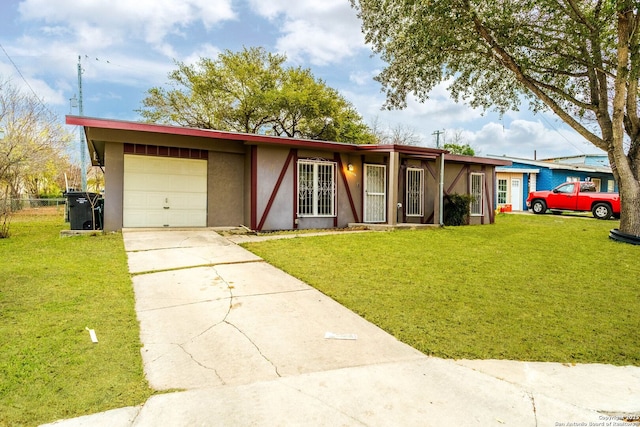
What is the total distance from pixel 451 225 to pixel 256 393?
1135 cm

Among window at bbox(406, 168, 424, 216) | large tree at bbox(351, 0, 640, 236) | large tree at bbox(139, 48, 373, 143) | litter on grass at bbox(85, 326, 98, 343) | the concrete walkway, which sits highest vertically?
large tree at bbox(139, 48, 373, 143)

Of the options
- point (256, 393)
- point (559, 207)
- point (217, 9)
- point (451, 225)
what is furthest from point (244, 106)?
point (256, 393)

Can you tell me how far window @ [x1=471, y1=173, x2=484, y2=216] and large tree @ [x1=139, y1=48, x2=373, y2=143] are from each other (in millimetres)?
11080

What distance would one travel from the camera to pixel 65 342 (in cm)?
309

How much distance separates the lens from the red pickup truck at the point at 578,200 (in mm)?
16203

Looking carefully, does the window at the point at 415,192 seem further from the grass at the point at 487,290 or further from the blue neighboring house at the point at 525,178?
the blue neighboring house at the point at 525,178

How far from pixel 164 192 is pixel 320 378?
Result: 8.02 meters

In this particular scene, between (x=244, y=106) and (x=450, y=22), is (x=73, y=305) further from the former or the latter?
(x=244, y=106)

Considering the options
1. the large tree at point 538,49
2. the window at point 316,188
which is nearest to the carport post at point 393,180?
the window at point 316,188

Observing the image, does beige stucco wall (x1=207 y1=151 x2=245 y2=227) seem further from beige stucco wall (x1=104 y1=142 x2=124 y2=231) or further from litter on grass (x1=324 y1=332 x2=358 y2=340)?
litter on grass (x1=324 y1=332 x2=358 y2=340)

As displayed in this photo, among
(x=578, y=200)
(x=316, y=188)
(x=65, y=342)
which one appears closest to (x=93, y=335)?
(x=65, y=342)

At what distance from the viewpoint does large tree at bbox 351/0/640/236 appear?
26.9 feet

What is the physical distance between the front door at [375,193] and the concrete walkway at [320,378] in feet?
25.2

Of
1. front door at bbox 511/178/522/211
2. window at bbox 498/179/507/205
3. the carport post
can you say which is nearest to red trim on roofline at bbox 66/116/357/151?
the carport post
